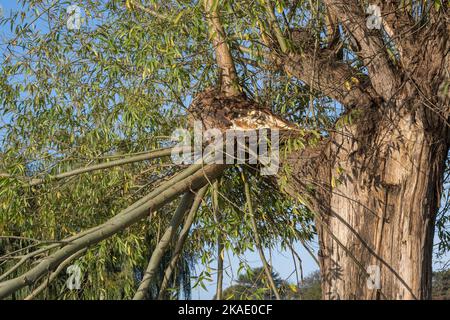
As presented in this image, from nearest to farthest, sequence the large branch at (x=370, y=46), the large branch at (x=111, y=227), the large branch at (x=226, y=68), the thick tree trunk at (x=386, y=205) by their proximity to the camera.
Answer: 1. the large branch at (x=111, y=227)
2. the thick tree trunk at (x=386, y=205)
3. the large branch at (x=370, y=46)
4. the large branch at (x=226, y=68)

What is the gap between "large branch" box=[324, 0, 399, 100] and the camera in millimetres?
5301

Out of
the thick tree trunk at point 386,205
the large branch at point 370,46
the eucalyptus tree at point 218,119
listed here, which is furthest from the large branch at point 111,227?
the large branch at point 370,46

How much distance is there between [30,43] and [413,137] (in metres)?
3.59

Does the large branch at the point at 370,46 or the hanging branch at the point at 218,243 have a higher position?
the large branch at the point at 370,46

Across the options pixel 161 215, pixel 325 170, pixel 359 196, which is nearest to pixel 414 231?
pixel 359 196

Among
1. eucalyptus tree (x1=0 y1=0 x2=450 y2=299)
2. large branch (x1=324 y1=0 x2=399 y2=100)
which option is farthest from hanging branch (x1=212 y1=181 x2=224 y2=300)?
large branch (x1=324 y1=0 x2=399 y2=100)

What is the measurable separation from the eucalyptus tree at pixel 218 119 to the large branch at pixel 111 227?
12mm

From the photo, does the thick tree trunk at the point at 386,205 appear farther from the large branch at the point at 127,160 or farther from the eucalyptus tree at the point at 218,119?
the large branch at the point at 127,160

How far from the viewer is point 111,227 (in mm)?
5152

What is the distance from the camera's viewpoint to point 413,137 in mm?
5207

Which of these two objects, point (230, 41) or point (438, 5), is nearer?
point (438, 5)

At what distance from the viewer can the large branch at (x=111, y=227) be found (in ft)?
14.9

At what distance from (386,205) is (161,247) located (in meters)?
1.68
